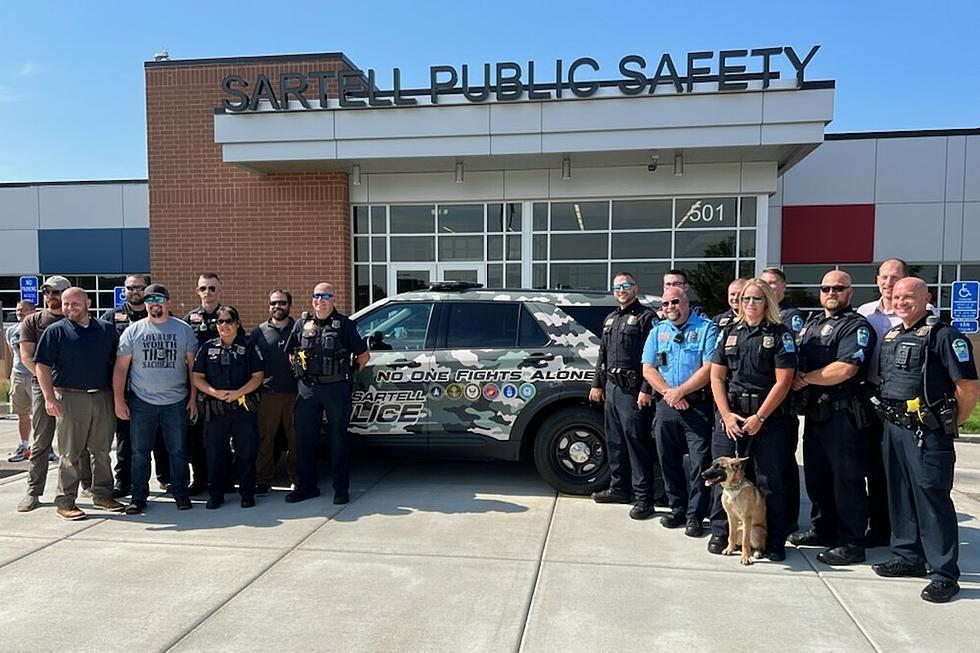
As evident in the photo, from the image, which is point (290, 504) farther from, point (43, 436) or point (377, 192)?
point (377, 192)

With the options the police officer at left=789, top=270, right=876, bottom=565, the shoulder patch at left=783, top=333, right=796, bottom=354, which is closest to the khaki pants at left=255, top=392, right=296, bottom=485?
the shoulder patch at left=783, top=333, right=796, bottom=354

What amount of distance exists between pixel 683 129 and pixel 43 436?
9.46 metres

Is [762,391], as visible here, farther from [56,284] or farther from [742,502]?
[56,284]

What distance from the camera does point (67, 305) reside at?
4883 mm

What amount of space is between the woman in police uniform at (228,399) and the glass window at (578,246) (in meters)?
7.83

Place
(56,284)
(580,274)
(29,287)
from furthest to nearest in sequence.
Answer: (29,287), (580,274), (56,284)


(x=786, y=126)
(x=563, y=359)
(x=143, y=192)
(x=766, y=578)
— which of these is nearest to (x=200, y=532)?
(x=563, y=359)

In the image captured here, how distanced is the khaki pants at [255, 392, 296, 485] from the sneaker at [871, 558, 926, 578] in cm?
441

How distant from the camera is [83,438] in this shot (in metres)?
5.03

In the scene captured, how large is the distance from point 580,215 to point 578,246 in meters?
0.59

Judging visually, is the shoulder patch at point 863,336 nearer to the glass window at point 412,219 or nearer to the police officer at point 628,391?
the police officer at point 628,391

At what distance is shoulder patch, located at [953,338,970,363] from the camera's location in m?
3.59

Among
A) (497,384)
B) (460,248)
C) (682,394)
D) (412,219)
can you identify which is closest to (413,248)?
(412,219)

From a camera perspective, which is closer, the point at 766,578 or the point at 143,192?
the point at 766,578
